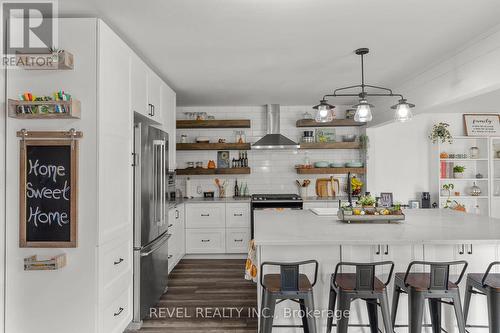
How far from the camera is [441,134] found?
562 cm

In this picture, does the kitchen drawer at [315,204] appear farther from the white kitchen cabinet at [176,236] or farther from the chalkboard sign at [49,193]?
the chalkboard sign at [49,193]

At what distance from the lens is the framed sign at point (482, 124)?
5.79m

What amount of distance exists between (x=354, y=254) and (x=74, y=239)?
2.07 metres

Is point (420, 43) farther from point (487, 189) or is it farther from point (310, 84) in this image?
point (487, 189)

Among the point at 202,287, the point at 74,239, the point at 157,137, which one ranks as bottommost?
the point at 202,287

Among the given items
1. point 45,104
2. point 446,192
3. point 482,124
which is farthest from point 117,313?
point 482,124

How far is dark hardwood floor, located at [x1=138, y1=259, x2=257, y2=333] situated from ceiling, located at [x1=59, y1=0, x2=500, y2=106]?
100 inches

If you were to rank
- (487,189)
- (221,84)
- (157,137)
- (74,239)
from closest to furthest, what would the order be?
1. (74,239)
2. (157,137)
3. (221,84)
4. (487,189)

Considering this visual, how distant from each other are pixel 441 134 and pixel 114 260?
544 centimetres

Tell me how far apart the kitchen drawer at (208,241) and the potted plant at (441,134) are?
3.94 metres

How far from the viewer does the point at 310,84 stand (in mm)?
4469

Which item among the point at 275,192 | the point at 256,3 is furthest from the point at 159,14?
the point at 275,192

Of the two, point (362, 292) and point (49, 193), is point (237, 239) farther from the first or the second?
point (49, 193)

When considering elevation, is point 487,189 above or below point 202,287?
above
